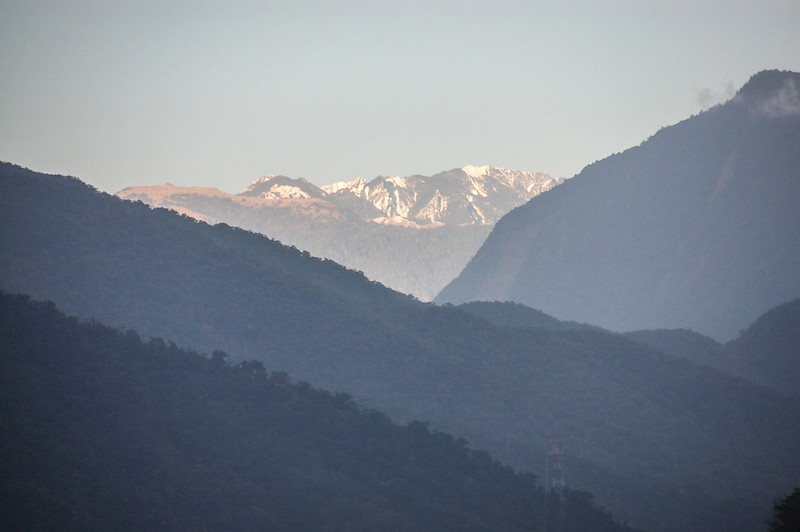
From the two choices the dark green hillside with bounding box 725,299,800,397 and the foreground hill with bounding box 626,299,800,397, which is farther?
the dark green hillside with bounding box 725,299,800,397

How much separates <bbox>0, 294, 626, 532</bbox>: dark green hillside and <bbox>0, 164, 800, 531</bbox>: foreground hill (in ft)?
42.9

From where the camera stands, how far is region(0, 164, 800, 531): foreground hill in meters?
106

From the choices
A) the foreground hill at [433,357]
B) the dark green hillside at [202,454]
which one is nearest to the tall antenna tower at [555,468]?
the foreground hill at [433,357]

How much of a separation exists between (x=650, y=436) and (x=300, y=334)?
40969mm

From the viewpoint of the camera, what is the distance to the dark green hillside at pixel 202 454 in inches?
2685

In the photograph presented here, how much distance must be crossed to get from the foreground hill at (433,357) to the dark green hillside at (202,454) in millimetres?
13069

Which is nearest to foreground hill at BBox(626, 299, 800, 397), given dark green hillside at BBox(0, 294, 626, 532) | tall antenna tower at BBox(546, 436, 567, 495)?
tall antenna tower at BBox(546, 436, 567, 495)

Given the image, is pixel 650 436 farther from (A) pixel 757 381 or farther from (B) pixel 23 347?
(B) pixel 23 347

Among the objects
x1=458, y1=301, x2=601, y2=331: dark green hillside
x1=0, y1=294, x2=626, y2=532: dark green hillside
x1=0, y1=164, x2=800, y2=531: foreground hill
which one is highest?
x1=458, y1=301, x2=601, y2=331: dark green hillside

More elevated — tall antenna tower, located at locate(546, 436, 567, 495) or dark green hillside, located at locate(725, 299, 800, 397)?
dark green hillside, located at locate(725, 299, 800, 397)

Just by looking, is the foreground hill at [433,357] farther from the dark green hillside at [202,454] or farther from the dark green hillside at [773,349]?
the dark green hillside at [773,349]

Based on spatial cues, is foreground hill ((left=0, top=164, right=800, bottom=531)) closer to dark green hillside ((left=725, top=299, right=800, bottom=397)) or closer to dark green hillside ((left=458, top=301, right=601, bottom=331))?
dark green hillside ((left=458, top=301, right=601, bottom=331))

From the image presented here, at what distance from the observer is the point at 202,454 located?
257ft

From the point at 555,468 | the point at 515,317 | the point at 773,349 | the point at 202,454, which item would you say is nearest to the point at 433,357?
the point at 555,468
